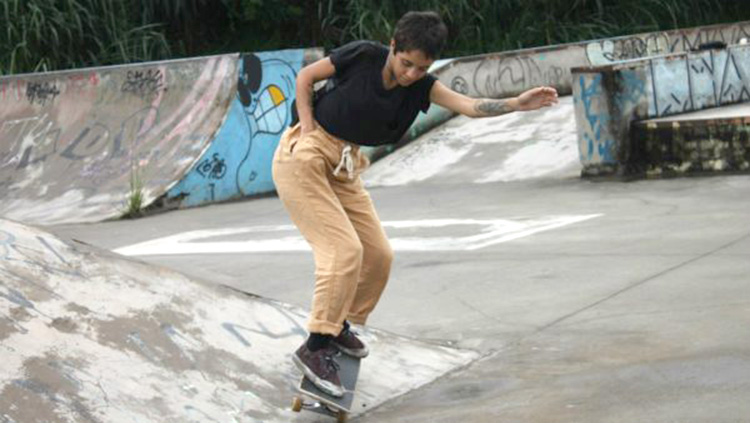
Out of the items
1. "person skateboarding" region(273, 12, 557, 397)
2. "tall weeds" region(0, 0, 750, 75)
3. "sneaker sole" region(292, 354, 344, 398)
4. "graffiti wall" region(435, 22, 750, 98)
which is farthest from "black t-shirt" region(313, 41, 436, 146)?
"tall weeds" region(0, 0, 750, 75)

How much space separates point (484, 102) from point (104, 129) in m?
10.9

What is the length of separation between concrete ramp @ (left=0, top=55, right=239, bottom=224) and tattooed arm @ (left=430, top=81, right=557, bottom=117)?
982 centimetres

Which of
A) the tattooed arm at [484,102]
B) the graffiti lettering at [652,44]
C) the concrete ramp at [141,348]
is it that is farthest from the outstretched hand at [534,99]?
the graffiti lettering at [652,44]

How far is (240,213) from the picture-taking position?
14.4 metres

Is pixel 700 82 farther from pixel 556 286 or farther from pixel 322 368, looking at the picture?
pixel 322 368

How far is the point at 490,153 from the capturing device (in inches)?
645

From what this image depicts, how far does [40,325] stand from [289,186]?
3.72 feet

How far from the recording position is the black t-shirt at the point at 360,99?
5367 mm

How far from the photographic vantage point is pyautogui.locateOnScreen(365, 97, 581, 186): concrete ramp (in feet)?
50.7

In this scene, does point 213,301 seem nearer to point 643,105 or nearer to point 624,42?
point 643,105

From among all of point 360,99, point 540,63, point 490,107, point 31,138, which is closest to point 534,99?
point 490,107

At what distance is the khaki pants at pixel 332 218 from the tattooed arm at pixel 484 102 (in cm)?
41

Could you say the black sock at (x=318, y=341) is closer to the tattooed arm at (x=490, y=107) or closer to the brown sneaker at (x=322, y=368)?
the brown sneaker at (x=322, y=368)

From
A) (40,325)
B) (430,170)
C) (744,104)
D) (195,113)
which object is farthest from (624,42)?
(40,325)
